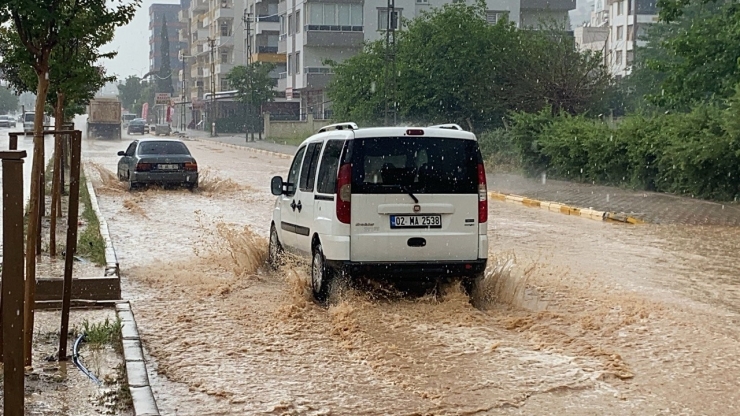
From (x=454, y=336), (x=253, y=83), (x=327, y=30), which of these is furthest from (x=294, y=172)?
(x=253, y=83)

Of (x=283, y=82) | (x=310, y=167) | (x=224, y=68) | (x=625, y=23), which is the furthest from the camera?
(x=224, y=68)

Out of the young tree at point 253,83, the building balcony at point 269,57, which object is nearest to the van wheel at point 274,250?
the young tree at point 253,83

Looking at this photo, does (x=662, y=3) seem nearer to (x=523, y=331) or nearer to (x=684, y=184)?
(x=684, y=184)

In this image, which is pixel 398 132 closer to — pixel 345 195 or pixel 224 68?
pixel 345 195

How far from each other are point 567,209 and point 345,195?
1243 cm

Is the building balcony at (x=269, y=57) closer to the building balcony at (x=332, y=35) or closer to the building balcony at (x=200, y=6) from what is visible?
the building balcony at (x=332, y=35)

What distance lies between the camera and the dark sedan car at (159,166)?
26000 mm

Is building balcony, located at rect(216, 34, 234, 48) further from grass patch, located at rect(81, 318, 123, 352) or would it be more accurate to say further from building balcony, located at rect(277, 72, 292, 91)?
grass patch, located at rect(81, 318, 123, 352)

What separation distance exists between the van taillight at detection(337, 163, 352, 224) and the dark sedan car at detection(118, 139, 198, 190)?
17089 mm

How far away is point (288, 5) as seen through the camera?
8219 centimetres

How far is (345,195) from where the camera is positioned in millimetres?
9695

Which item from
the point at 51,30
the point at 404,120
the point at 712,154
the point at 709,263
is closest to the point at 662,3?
the point at 712,154

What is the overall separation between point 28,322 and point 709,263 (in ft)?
30.9

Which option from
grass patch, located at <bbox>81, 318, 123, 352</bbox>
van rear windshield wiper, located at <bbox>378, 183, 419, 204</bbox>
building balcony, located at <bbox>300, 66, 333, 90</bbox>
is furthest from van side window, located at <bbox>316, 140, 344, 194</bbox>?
building balcony, located at <bbox>300, 66, 333, 90</bbox>
